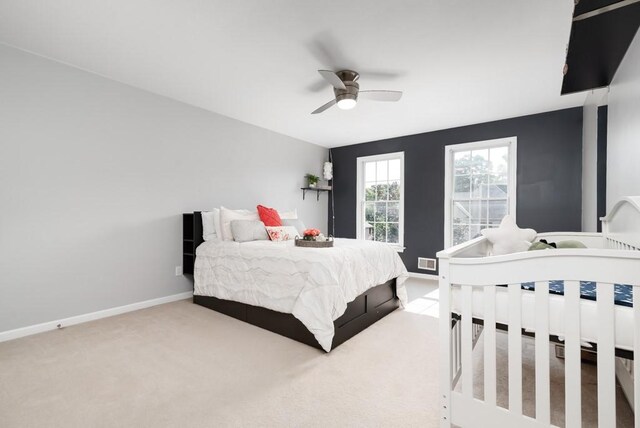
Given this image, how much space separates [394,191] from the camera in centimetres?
530

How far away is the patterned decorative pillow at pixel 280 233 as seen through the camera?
135 inches

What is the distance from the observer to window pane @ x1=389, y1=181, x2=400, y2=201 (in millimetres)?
5242

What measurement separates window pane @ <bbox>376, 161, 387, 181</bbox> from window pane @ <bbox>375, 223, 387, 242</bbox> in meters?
0.87

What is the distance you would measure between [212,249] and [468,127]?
4.06 meters

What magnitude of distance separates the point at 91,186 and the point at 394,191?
4365 mm

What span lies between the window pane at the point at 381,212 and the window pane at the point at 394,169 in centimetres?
51

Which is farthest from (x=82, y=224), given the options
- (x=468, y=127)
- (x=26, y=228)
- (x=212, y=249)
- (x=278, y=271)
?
(x=468, y=127)

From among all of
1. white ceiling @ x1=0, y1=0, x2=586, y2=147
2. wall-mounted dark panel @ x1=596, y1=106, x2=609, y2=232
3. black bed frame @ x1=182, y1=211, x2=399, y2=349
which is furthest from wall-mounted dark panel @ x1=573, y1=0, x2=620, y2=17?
black bed frame @ x1=182, y1=211, x2=399, y2=349

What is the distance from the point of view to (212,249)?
324 centimetres

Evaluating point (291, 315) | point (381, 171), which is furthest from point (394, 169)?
point (291, 315)

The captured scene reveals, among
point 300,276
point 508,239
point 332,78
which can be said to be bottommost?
point 300,276

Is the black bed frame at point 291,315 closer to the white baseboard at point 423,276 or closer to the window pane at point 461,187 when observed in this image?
the white baseboard at point 423,276

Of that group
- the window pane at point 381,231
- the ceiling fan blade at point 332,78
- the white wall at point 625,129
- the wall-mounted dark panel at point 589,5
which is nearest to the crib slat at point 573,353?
the white wall at point 625,129

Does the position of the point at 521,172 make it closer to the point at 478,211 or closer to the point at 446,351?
the point at 478,211
